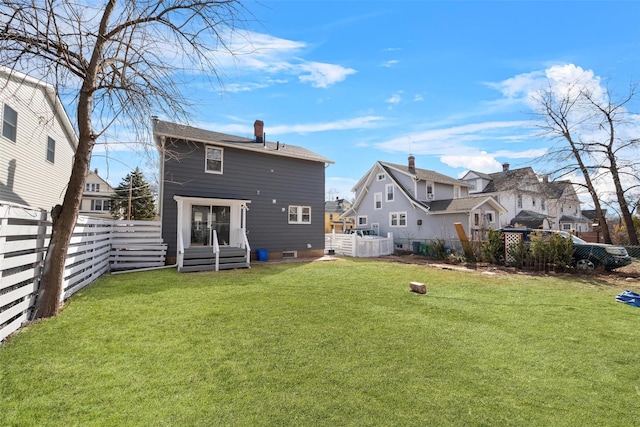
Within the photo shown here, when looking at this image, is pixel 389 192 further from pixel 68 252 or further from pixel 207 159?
pixel 68 252

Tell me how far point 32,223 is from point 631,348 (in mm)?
8883

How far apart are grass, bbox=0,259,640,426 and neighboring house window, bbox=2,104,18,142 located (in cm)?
747

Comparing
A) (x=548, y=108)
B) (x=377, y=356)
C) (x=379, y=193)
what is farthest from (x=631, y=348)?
(x=379, y=193)

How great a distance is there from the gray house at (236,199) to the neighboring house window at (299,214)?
53 millimetres

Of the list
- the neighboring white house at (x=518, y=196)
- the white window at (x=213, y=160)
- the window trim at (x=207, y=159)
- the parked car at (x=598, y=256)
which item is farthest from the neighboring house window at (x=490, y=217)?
the white window at (x=213, y=160)

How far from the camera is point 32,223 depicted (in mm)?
4586

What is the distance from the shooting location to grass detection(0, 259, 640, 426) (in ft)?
8.27

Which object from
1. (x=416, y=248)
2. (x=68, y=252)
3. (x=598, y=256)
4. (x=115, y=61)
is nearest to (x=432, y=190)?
(x=416, y=248)

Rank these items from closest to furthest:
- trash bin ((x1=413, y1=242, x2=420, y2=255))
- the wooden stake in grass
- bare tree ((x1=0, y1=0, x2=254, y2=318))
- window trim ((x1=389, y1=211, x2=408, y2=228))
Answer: bare tree ((x1=0, y1=0, x2=254, y2=318)) → the wooden stake in grass → trash bin ((x1=413, y1=242, x2=420, y2=255)) → window trim ((x1=389, y1=211, x2=408, y2=228))

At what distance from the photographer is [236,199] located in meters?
13.2

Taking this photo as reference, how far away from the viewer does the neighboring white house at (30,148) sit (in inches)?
365

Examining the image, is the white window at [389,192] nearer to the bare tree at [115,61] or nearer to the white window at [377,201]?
the white window at [377,201]

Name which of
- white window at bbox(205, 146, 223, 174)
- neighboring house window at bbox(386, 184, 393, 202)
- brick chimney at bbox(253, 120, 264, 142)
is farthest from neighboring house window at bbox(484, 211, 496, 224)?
white window at bbox(205, 146, 223, 174)

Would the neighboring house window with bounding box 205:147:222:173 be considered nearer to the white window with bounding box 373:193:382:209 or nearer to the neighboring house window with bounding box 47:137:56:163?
the neighboring house window with bounding box 47:137:56:163
